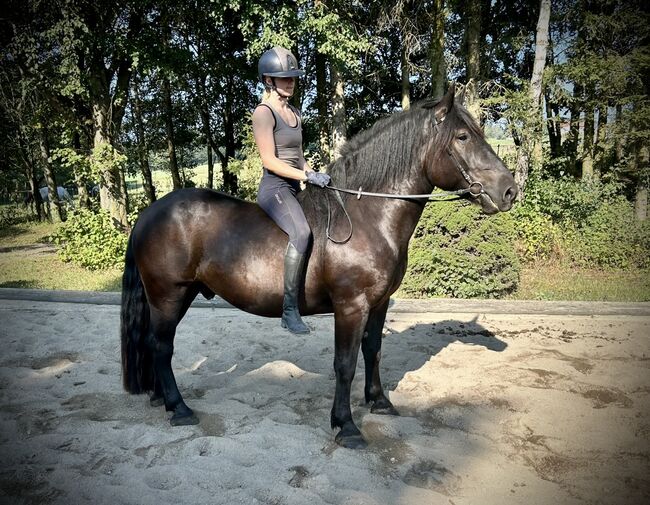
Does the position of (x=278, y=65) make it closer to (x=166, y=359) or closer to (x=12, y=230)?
(x=166, y=359)

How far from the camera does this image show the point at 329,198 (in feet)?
11.1

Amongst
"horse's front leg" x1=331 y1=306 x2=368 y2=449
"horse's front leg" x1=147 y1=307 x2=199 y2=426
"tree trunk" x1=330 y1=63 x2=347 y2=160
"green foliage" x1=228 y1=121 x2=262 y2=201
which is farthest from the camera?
"tree trunk" x1=330 y1=63 x2=347 y2=160

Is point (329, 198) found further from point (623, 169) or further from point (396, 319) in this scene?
point (623, 169)

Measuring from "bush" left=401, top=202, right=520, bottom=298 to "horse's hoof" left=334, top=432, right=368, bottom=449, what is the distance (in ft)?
15.2

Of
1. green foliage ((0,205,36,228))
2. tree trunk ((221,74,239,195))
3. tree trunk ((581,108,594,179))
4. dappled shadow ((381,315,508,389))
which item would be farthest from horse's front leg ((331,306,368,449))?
green foliage ((0,205,36,228))

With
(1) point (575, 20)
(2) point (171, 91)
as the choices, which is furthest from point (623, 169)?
(2) point (171, 91)

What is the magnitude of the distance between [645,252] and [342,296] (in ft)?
28.8

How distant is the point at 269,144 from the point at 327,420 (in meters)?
2.37

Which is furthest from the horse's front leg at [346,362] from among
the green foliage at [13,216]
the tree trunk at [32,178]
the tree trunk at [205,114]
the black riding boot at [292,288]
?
the tree trunk at [32,178]

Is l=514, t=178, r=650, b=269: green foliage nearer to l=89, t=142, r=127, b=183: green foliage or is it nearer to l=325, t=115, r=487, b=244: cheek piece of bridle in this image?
l=325, t=115, r=487, b=244: cheek piece of bridle

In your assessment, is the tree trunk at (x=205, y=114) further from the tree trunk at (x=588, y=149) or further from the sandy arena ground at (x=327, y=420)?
the sandy arena ground at (x=327, y=420)

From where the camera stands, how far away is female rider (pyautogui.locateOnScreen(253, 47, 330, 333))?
3.16m

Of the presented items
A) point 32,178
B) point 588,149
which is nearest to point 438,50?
point 588,149

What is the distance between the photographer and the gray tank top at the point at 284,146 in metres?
3.28
